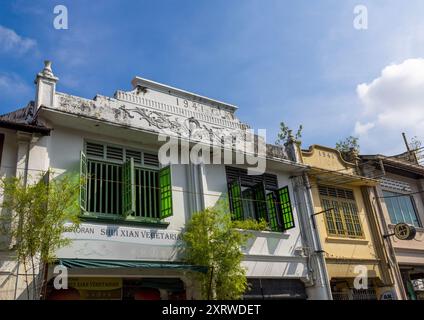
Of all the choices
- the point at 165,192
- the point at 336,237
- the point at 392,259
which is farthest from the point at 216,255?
the point at 392,259

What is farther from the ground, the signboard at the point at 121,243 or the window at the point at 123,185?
the window at the point at 123,185

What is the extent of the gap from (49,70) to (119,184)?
3.23 meters

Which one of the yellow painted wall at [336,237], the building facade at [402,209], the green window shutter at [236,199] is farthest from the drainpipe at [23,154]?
the building facade at [402,209]

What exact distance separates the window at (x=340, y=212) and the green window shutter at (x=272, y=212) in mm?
2287

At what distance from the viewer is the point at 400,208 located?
1753 centimetres

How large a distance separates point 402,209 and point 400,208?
0.54 ft

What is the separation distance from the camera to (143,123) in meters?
11.4

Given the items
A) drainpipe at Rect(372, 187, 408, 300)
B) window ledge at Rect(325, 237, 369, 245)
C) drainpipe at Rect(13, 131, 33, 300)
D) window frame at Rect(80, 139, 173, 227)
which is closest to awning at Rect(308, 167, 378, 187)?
drainpipe at Rect(372, 187, 408, 300)

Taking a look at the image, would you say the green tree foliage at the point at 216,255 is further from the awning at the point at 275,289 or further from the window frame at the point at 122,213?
the awning at the point at 275,289

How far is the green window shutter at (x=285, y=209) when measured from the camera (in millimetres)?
12844

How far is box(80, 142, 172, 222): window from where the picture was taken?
32.5ft

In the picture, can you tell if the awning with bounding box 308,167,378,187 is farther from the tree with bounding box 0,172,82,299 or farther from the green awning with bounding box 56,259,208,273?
the tree with bounding box 0,172,82,299

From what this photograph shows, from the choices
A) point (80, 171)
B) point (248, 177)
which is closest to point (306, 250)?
point (248, 177)
